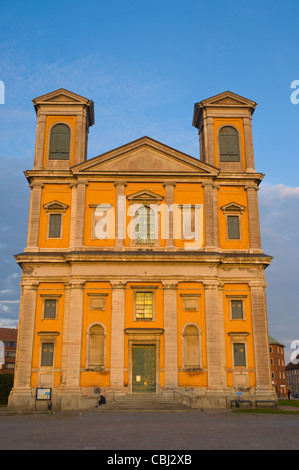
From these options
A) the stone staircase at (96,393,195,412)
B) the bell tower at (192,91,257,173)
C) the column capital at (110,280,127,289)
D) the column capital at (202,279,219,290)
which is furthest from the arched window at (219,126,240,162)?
the stone staircase at (96,393,195,412)

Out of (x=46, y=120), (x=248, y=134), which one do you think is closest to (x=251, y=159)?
(x=248, y=134)

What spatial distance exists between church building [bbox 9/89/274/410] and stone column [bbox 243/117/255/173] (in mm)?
109

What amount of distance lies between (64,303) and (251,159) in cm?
1724

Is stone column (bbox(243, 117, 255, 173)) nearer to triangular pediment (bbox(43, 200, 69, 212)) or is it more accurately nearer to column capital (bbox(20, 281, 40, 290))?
triangular pediment (bbox(43, 200, 69, 212))

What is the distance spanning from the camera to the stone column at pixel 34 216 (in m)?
33.0

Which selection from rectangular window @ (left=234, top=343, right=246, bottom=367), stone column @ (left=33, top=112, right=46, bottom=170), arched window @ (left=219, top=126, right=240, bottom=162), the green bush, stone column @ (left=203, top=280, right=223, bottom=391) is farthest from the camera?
the green bush

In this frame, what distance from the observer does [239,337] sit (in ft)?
104

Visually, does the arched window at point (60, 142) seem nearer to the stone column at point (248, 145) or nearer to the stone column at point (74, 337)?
the stone column at point (74, 337)

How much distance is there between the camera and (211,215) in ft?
109

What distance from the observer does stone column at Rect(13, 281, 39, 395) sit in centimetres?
3045

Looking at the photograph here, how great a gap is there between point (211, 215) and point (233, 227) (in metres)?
2.09

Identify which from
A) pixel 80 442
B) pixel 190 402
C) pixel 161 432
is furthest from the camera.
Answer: pixel 190 402

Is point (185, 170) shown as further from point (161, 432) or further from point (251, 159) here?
point (161, 432)

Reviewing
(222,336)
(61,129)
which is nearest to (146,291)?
(222,336)
